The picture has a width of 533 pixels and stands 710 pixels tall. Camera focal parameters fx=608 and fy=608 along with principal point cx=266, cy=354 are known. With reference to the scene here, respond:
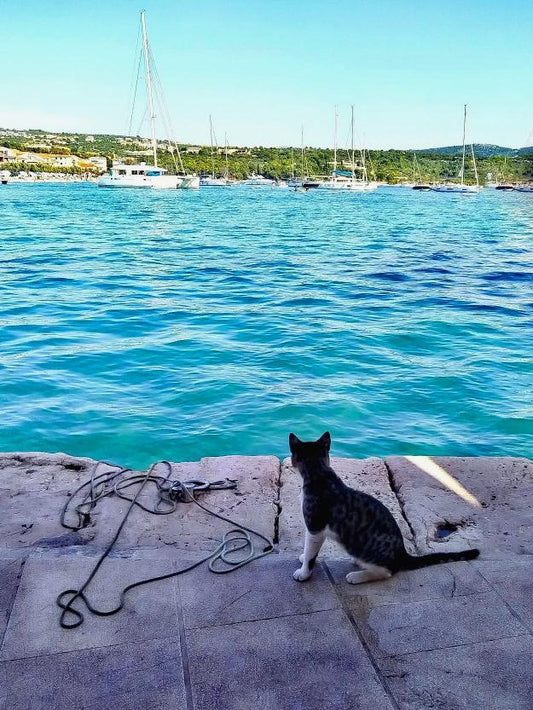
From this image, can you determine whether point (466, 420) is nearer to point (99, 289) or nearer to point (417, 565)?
point (417, 565)

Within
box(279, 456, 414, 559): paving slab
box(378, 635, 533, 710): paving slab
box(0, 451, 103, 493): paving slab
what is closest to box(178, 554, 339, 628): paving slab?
box(279, 456, 414, 559): paving slab

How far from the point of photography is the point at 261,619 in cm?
289

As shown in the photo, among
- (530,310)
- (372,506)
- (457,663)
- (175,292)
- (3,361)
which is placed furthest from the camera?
(175,292)

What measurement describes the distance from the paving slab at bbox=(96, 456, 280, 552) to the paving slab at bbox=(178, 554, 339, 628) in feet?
1.51

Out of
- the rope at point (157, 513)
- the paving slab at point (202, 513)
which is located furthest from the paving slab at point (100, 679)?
the paving slab at point (202, 513)

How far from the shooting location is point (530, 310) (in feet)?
42.2

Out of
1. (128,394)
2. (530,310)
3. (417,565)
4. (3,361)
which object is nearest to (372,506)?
(417,565)

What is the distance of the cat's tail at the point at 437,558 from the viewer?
3.28 meters

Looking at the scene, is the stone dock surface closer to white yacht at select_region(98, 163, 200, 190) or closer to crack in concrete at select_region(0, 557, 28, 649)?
crack in concrete at select_region(0, 557, 28, 649)

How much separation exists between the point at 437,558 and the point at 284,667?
45.5 inches

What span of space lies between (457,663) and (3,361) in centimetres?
834

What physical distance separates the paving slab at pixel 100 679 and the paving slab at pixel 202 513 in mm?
989

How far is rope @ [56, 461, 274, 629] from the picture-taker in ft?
9.77

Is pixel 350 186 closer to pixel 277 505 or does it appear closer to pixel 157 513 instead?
pixel 277 505
